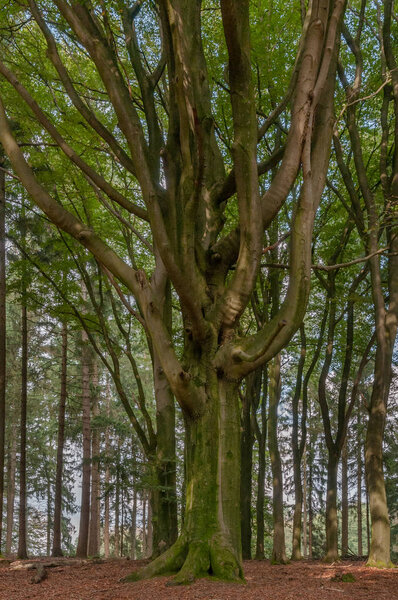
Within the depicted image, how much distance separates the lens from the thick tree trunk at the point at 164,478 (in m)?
8.07

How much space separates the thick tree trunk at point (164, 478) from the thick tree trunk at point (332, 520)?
4918 millimetres

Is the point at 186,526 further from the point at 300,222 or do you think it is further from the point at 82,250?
the point at 82,250

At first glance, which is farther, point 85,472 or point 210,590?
point 85,472

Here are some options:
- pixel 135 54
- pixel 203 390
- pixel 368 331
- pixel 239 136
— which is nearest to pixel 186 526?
pixel 203 390

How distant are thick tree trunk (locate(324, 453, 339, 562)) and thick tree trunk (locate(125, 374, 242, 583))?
24.4 feet

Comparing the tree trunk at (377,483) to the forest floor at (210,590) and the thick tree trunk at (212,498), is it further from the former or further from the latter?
the thick tree trunk at (212,498)

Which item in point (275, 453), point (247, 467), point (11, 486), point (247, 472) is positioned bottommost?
point (11, 486)

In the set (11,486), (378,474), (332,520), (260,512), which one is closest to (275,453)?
(332,520)

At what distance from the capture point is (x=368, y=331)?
1608cm

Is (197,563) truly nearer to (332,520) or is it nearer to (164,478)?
(164,478)

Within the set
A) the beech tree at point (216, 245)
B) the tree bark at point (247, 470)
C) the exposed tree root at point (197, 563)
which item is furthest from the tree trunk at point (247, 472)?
the exposed tree root at point (197, 563)

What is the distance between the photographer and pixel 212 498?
5082 millimetres

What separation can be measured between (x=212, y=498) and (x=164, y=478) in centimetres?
350

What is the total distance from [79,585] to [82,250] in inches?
317
